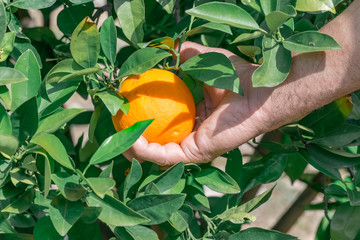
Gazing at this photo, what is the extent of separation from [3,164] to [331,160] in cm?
67

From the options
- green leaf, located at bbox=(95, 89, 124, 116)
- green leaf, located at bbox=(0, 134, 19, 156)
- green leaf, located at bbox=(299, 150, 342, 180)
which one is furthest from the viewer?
green leaf, located at bbox=(299, 150, 342, 180)

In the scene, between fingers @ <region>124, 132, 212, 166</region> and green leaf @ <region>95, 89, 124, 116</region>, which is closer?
green leaf @ <region>95, 89, 124, 116</region>

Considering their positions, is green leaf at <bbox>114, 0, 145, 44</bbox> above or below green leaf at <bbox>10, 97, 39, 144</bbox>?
above

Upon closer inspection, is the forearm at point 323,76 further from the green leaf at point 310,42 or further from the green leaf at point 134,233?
the green leaf at point 134,233

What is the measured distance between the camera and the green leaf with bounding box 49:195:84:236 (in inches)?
30.2

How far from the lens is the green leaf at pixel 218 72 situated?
33.4 inches

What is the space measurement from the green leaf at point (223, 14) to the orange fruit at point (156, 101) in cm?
19

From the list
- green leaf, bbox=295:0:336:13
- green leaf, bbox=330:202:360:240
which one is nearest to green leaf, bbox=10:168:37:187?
green leaf, bbox=295:0:336:13

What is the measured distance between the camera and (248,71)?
37.9 inches

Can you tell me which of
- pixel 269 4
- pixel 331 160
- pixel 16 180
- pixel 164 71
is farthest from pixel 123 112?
pixel 331 160

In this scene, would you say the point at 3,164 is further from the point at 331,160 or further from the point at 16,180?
the point at 331,160

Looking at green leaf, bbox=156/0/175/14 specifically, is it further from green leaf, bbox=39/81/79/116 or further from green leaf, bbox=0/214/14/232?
green leaf, bbox=0/214/14/232

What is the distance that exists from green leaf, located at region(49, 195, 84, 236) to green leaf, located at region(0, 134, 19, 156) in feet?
0.36

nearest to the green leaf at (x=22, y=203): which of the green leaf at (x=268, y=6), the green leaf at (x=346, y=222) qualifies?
the green leaf at (x=268, y=6)
